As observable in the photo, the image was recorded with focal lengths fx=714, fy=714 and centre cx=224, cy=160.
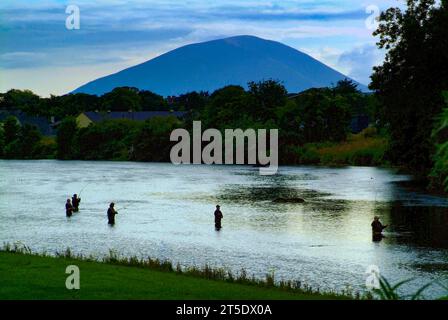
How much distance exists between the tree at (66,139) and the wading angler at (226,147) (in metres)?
26.2

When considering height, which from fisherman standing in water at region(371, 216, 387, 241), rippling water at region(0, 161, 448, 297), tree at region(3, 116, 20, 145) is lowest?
rippling water at region(0, 161, 448, 297)

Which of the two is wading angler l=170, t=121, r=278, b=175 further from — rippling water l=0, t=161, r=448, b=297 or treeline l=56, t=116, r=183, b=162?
rippling water l=0, t=161, r=448, b=297

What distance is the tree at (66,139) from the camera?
166375 mm

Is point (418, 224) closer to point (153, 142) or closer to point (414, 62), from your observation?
point (414, 62)

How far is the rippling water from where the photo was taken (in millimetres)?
36344

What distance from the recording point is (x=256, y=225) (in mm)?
51625

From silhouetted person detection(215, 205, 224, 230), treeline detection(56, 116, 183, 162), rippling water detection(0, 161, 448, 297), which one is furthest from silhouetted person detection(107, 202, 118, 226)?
treeline detection(56, 116, 183, 162)

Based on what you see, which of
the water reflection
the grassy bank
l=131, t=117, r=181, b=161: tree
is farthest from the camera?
l=131, t=117, r=181, b=161: tree

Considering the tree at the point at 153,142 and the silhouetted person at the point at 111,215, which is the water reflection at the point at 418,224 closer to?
the silhouetted person at the point at 111,215

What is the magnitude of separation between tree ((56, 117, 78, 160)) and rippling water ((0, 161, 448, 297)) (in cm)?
7648

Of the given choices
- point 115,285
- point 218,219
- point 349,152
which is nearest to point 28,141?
point 349,152

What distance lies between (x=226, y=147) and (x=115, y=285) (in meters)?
122
